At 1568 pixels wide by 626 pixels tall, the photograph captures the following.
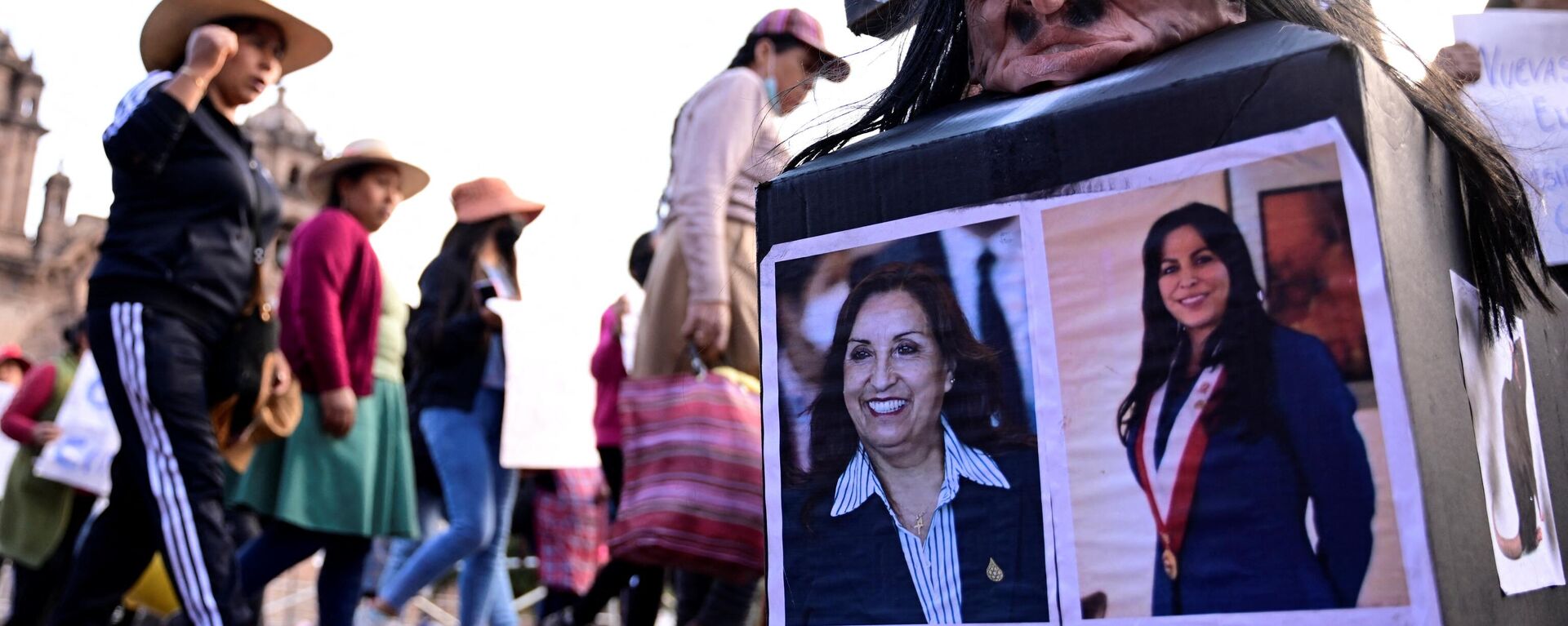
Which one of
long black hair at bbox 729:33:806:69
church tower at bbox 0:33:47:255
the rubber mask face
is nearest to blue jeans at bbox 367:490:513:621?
long black hair at bbox 729:33:806:69

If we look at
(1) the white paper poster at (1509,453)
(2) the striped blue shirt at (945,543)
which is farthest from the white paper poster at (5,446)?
(1) the white paper poster at (1509,453)

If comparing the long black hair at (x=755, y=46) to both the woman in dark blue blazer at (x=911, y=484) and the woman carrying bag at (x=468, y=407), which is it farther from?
the woman in dark blue blazer at (x=911, y=484)

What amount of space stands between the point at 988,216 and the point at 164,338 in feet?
8.00

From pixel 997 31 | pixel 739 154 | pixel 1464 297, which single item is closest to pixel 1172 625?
pixel 1464 297

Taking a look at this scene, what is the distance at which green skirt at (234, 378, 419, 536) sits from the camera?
384 cm

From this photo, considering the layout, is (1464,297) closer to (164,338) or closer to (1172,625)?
(1172,625)

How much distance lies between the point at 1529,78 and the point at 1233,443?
1.98 metres

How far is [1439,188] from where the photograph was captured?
150cm

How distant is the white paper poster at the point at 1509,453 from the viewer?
57.7 inches

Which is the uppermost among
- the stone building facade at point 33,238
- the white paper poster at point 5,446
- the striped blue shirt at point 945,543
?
the stone building facade at point 33,238

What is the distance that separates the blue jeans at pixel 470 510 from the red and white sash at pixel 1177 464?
3.64m

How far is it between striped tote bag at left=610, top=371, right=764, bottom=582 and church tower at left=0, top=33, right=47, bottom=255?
40.8 meters

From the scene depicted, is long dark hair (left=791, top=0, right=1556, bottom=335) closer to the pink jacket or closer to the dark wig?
the dark wig

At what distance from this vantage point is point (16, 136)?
3953 cm
